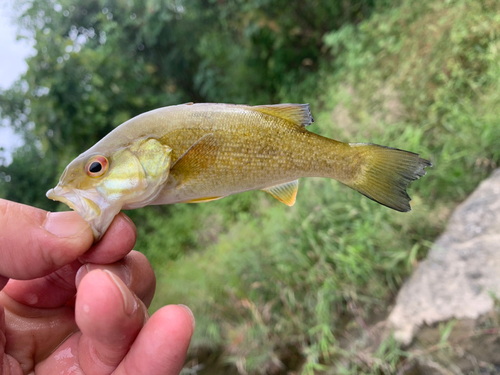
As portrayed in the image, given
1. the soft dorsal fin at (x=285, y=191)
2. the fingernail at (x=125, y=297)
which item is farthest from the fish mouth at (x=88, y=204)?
the soft dorsal fin at (x=285, y=191)

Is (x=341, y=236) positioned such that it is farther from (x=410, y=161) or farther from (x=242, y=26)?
(x=242, y=26)

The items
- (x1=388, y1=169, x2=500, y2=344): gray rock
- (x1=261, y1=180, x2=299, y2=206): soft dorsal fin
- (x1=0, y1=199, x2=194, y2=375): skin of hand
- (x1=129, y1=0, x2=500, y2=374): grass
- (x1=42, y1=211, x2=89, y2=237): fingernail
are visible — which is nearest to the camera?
(x1=0, y1=199, x2=194, y2=375): skin of hand

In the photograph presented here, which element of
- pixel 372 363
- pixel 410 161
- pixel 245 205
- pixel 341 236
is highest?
pixel 410 161

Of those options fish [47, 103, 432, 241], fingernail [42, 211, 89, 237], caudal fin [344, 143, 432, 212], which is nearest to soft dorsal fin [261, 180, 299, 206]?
fish [47, 103, 432, 241]

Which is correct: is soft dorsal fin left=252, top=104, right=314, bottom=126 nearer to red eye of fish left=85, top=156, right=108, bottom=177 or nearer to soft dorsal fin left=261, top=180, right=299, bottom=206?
soft dorsal fin left=261, top=180, right=299, bottom=206

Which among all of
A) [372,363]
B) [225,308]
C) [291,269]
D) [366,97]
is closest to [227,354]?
[225,308]

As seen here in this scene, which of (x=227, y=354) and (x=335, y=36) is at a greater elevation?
(x=335, y=36)

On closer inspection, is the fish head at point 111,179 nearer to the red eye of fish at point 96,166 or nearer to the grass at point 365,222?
the red eye of fish at point 96,166
